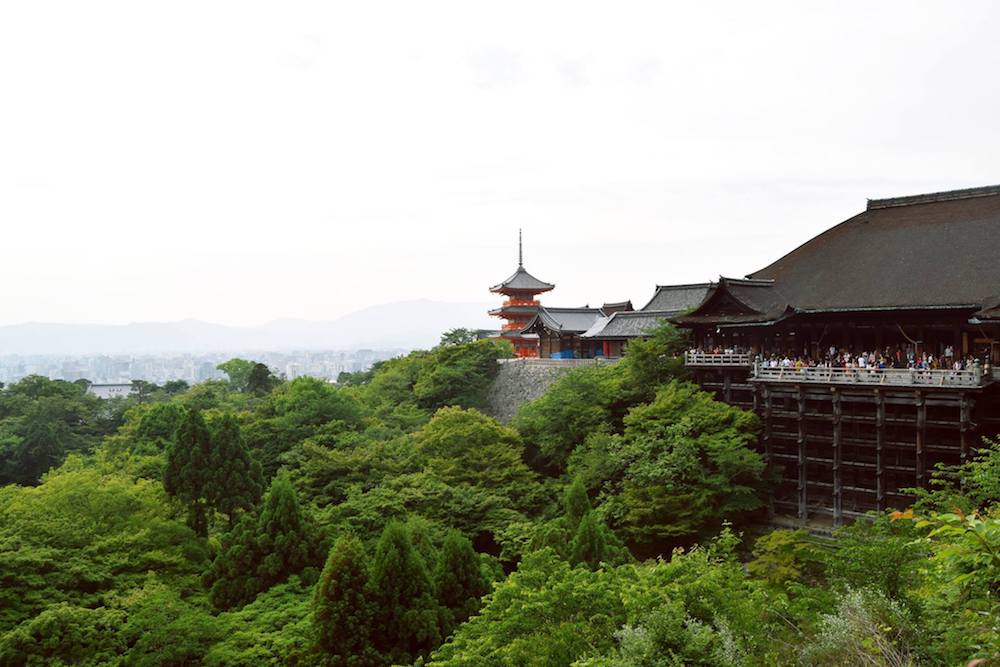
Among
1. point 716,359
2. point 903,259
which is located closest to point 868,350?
point 903,259

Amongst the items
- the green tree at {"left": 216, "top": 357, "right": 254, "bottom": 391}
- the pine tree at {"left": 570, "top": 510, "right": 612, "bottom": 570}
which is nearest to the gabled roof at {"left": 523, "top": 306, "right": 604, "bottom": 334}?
the pine tree at {"left": 570, "top": 510, "right": 612, "bottom": 570}

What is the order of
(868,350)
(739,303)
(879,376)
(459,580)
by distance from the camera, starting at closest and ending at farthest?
1. (459,580)
2. (879,376)
3. (868,350)
4. (739,303)

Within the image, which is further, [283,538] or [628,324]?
[628,324]

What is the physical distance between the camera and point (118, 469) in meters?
32.0

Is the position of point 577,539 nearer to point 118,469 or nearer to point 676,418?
point 676,418

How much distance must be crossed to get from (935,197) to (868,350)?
6.44 meters

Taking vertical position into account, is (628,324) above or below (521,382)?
above

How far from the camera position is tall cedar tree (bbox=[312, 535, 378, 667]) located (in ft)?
53.3

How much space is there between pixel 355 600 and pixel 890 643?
11064 mm

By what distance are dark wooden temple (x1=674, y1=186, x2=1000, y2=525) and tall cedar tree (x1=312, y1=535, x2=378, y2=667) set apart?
1513 centimetres

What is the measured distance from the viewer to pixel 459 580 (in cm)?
1848

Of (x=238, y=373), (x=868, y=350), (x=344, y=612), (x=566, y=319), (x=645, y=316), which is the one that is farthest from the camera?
(x=238, y=373)

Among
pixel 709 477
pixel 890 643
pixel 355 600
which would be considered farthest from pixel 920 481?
pixel 355 600

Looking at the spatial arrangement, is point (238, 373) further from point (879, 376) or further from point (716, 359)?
point (879, 376)
